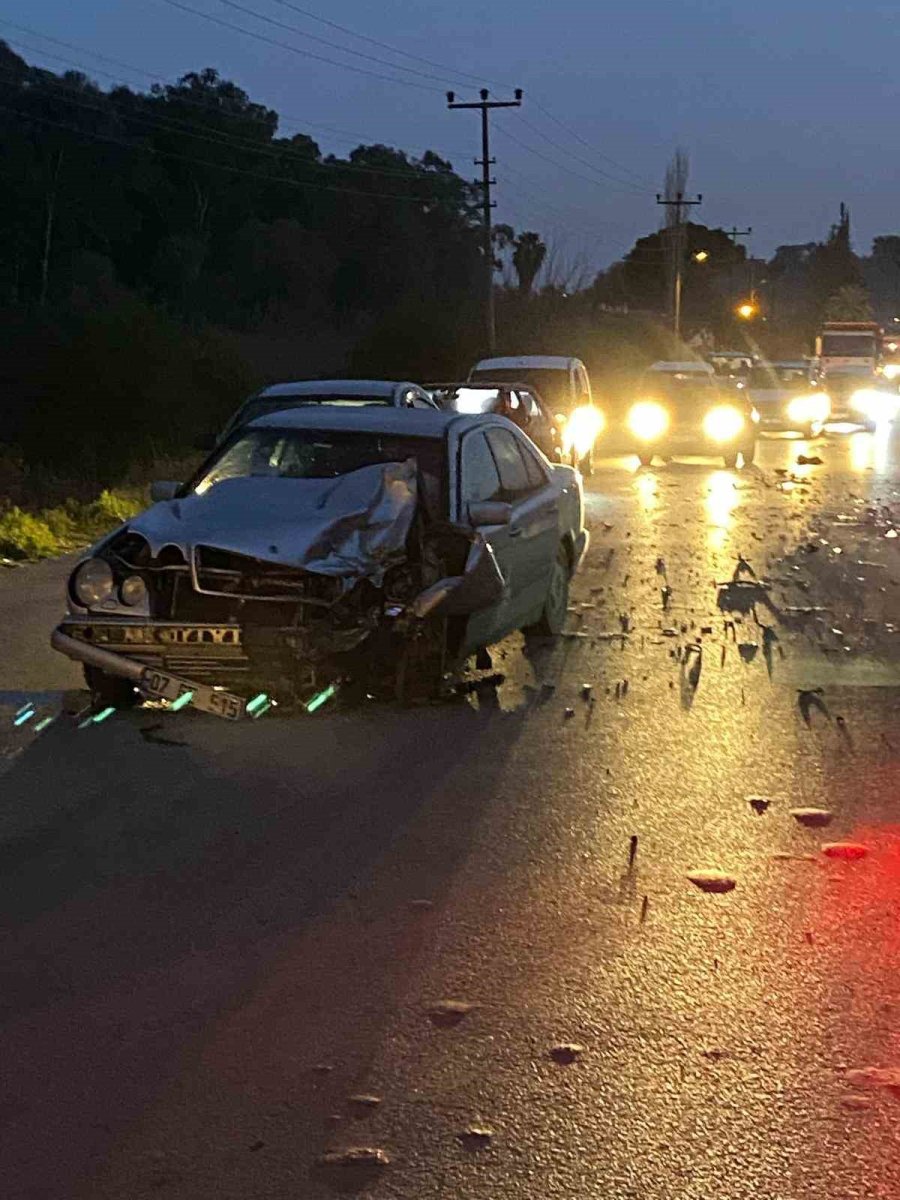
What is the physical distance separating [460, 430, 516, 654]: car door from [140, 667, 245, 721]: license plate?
1504 millimetres

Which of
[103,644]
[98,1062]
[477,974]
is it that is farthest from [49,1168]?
[103,644]

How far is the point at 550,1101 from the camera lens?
4551mm

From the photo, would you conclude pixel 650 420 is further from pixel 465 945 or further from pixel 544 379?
pixel 465 945

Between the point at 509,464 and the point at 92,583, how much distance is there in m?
3.32

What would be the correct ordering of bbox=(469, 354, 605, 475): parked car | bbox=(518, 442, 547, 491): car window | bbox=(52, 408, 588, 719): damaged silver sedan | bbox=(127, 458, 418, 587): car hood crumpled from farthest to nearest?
bbox=(469, 354, 605, 475): parked car → bbox=(518, 442, 547, 491): car window → bbox=(127, 458, 418, 587): car hood crumpled → bbox=(52, 408, 588, 719): damaged silver sedan

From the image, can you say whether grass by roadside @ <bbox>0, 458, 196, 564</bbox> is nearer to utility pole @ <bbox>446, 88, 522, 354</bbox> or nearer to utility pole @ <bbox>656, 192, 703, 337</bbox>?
utility pole @ <bbox>446, 88, 522, 354</bbox>

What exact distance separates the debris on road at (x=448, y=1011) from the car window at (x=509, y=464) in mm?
6055

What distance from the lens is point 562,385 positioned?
28.0m

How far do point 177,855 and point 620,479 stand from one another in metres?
21.3

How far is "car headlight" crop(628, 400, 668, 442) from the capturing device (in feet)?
97.0

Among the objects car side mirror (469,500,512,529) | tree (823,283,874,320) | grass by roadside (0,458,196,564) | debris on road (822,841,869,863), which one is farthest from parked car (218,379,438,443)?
tree (823,283,874,320)

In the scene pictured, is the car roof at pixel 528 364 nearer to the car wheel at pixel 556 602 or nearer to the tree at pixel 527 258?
the car wheel at pixel 556 602

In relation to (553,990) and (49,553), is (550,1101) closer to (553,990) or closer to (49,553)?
(553,990)

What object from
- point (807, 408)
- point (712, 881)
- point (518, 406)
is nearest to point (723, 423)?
point (518, 406)
